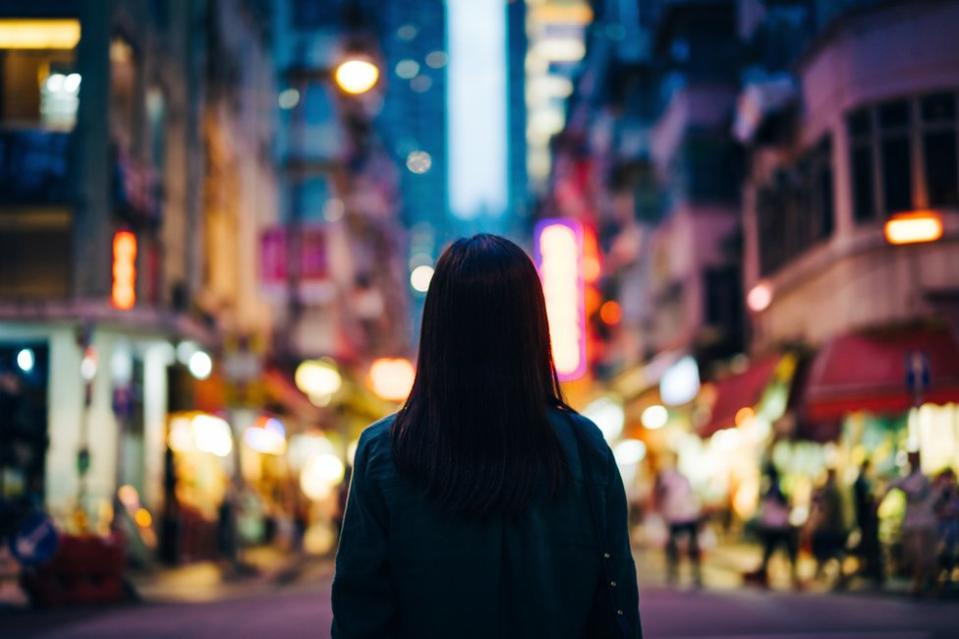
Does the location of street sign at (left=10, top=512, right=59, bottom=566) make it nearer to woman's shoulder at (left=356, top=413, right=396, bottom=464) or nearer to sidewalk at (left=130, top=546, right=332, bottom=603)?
sidewalk at (left=130, top=546, right=332, bottom=603)

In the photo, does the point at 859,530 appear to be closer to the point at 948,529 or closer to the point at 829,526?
the point at 829,526

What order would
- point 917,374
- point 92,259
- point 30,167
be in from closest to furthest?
point 917,374, point 30,167, point 92,259

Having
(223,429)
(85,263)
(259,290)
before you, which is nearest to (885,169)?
(85,263)

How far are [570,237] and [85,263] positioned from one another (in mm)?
29973

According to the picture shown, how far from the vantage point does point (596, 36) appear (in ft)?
238

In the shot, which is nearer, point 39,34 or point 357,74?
point 357,74

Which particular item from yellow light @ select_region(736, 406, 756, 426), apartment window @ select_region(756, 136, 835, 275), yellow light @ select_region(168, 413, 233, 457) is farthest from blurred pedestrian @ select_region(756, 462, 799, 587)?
yellow light @ select_region(168, 413, 233, 457)

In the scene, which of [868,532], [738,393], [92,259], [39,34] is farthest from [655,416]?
[868,532]

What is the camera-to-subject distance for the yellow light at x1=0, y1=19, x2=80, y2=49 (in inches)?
997

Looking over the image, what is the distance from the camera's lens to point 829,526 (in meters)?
19.9

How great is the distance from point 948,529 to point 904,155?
8823mm

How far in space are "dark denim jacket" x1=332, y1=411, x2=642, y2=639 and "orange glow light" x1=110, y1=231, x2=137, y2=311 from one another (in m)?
22.8

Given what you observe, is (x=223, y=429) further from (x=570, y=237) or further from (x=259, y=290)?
(x=570, y=237)

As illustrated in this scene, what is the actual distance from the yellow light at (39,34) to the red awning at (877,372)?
1480 centimetres
